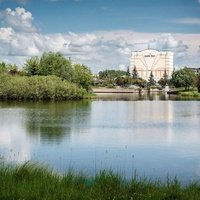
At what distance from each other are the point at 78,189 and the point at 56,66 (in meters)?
86.3

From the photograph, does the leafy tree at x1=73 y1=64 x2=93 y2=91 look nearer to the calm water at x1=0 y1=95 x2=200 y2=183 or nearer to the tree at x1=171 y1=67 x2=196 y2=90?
the tree at x1=171 y1=67 x2=196 y2=90

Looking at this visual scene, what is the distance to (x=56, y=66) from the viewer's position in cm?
9588

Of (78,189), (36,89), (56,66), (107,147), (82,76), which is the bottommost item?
(107,147)

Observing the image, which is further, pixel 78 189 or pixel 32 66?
pixel 32 66

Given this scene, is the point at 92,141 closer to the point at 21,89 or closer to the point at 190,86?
the point at 21,89

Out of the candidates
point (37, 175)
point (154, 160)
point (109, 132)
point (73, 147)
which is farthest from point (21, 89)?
point (37, 175)

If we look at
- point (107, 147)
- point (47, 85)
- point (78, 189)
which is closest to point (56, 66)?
point (47, 85)

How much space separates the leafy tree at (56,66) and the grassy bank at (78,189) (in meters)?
83.6

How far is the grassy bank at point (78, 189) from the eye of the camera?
31.7 ft

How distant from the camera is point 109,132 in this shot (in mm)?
32344

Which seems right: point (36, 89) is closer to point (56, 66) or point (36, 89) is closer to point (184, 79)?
point (56, 66)

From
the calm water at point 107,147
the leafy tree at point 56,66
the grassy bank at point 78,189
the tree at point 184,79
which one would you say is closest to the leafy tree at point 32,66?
the leafy tree at point 56,66

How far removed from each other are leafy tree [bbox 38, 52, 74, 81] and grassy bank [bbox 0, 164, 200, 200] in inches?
3293

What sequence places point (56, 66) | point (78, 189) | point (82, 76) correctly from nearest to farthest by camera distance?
point (78, 189)
point (56, 66)
point (82, 76)
